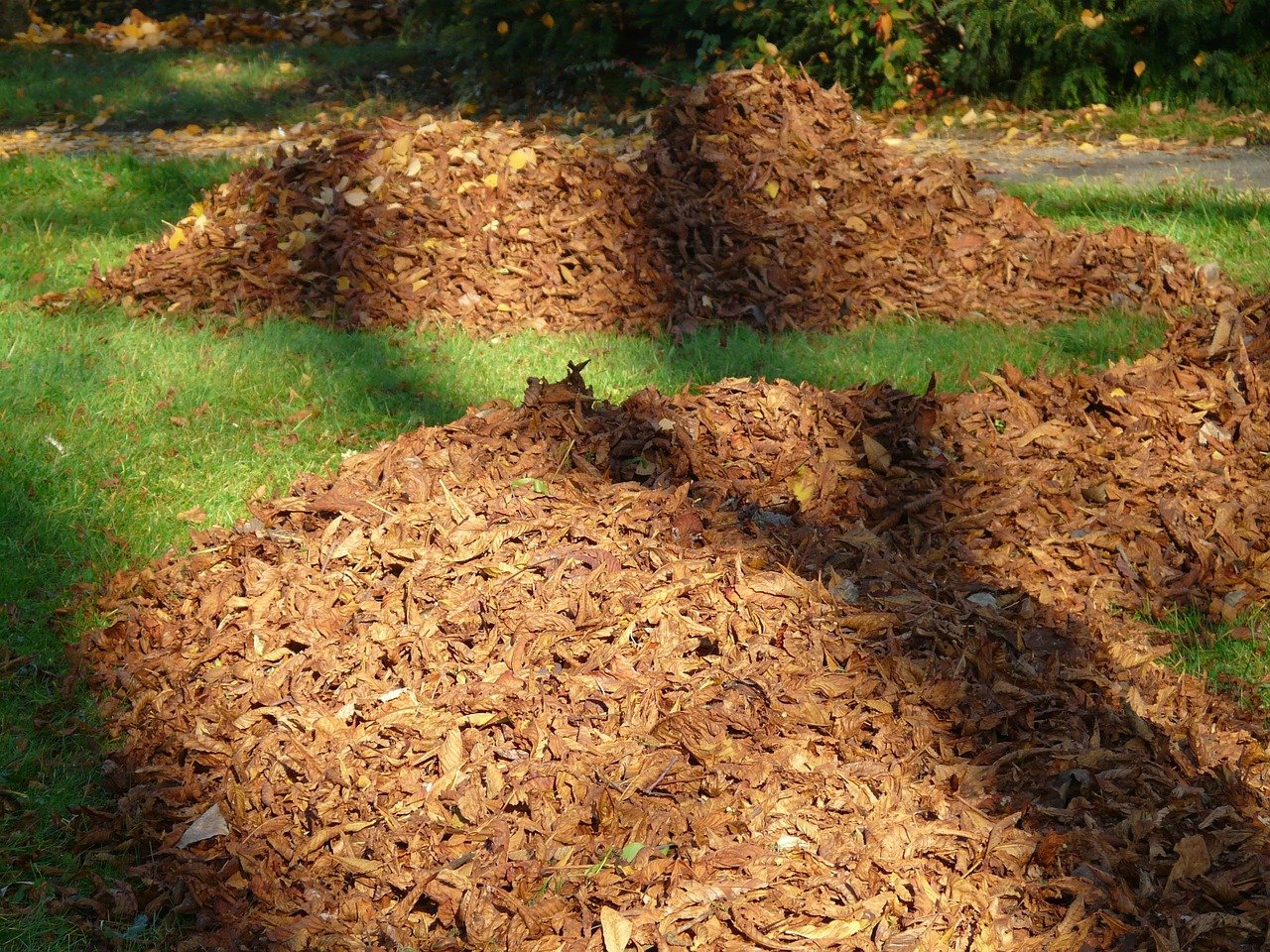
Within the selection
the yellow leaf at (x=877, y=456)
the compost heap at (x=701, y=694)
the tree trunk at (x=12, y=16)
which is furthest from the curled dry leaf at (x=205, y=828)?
the tree trunk at (x=12, y=16)

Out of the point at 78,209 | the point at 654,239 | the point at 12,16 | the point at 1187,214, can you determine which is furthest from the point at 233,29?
the point at 1187,214

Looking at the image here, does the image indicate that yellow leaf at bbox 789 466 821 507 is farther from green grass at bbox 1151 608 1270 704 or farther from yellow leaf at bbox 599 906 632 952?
yellow leaf at bbox 599 906 632 952

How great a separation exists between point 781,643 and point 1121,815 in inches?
37.0

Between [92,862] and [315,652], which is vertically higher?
[315,652]

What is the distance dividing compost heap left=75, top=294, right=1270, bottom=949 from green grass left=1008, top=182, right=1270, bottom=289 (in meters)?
2.97

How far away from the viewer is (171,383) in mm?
5680

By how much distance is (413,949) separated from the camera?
2840 millimetres

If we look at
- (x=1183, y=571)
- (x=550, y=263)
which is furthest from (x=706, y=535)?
(x=550, y=263)

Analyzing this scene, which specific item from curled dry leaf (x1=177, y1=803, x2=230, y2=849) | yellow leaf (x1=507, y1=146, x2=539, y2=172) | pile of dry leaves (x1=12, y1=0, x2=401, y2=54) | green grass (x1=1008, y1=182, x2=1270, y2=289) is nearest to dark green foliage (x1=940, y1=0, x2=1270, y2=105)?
green grass (x1=1008, y1=182, x2=1270, y2=289)

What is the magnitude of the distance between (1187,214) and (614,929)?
22.7 ft

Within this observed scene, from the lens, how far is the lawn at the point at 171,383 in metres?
3.68

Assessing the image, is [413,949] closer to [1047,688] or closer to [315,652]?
[315,652]

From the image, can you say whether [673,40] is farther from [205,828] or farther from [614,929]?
[614,929]

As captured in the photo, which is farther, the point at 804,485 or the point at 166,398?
the point at 166,398
